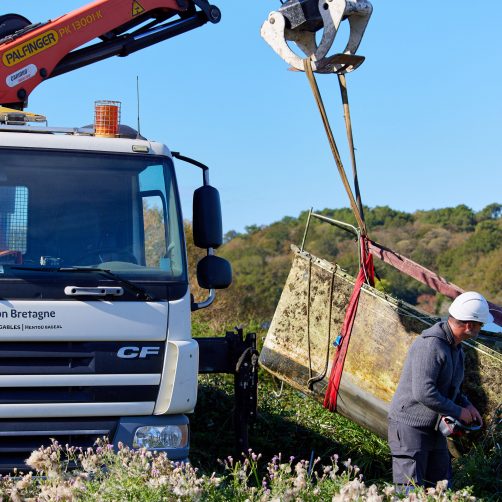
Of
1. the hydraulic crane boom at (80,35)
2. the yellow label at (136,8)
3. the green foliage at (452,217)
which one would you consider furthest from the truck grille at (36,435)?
the green foliage at (452,217)

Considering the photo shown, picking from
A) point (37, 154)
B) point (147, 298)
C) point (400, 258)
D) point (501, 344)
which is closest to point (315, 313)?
point (400, 258)

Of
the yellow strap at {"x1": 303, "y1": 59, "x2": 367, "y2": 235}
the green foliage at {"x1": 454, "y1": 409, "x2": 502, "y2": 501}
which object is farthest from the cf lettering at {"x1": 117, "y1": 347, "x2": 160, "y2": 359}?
the green foliage at {"x1": 454, "y1": 409, "x2": 502, "y2": 501}

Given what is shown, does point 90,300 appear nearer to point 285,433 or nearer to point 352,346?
point 352,346

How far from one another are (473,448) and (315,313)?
5.44ft

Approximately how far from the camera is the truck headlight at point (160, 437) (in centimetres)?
580

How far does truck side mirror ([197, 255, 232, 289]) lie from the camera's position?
251 inches

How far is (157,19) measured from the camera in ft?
30.7

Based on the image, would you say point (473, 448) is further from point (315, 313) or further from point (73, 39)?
point (73, 39)

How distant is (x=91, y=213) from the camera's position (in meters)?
6.00

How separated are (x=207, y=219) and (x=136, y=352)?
1084 millimetres

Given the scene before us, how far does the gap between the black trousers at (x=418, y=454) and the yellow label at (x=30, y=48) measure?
4.15m

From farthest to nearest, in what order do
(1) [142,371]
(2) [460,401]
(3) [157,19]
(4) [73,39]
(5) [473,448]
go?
1. (3) [157,19]
2. (4) [73,39]
3. (5) [473,448]
4. (2) [460,401]
5. (1) [142,371]

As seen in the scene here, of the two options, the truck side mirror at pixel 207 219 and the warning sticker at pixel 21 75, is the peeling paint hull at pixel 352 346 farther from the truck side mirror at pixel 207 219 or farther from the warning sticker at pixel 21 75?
the warning sticker at pixel 21 75

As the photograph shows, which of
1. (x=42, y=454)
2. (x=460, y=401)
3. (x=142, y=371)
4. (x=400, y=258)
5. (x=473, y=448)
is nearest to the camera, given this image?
(x=42, y=454)
